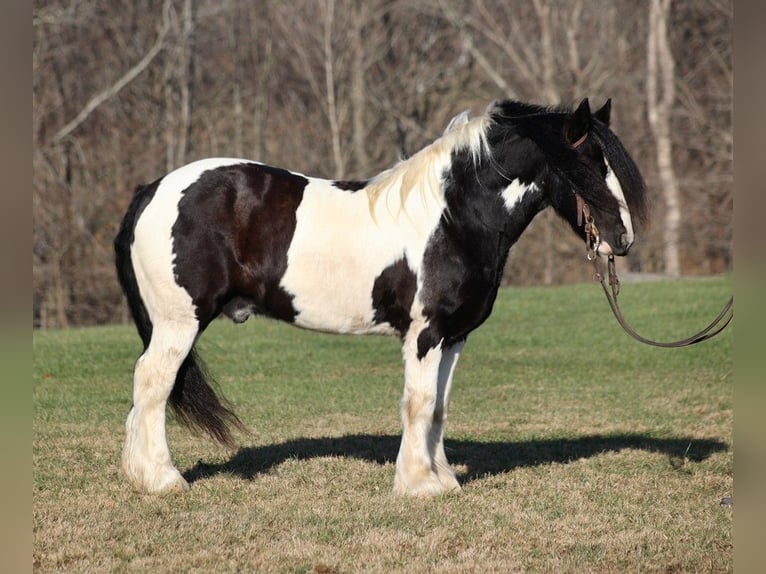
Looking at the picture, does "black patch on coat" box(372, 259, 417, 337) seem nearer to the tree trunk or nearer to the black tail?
the black tail

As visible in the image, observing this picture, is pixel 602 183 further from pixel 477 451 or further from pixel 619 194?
pixel 477 451

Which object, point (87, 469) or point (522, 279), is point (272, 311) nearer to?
point (87, 469)

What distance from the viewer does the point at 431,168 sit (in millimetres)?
6203

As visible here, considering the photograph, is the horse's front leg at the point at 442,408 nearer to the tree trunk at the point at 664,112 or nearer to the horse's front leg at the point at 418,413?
the horse's front leg at the point at 418,413

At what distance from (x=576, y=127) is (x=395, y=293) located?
1510 mm

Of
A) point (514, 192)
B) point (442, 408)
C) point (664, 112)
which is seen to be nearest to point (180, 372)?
point (442, 408)

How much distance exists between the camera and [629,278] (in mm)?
21125

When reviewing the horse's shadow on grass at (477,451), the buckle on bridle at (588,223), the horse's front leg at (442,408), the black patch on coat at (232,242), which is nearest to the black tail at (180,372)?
the black patch on coat at (232,242)

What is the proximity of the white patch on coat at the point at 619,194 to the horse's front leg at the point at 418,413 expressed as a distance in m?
1.36

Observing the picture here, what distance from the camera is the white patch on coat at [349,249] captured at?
19.9 feet

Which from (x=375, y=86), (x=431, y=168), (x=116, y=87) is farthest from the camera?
(x=375, y=86)

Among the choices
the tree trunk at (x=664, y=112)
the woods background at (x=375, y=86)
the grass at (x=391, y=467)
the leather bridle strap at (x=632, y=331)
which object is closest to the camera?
the grass at (x=391, y=467)

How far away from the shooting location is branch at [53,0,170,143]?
22641mm
